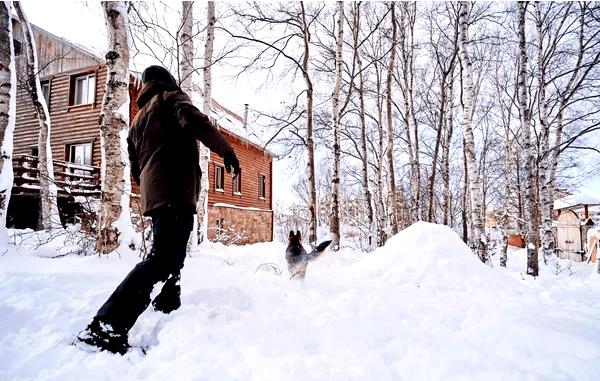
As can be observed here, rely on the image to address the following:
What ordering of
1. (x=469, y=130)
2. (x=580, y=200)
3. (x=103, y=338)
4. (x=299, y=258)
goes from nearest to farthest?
(x=103, y=338)
(x=299, y=258)
(x=469, y=130)
(x=580, y=200)

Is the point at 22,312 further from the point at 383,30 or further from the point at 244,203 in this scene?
the point at 244,203

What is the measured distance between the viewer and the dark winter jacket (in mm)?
2176

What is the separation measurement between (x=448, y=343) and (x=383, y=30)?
1354cm

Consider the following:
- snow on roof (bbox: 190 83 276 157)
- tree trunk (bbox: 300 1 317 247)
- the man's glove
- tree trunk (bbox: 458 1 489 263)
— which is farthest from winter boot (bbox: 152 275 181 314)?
snow on roof (bbox: 190 83 276 157)

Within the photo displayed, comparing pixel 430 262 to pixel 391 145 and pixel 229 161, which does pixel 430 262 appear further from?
pixel 391 145

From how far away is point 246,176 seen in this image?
20.7 m

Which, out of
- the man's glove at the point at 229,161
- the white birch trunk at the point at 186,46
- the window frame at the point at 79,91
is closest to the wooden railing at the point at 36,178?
the window frame at the point at 79,91

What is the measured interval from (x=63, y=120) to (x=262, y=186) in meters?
11.8

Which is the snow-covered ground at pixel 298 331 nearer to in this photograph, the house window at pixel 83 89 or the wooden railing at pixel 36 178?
the wooden railing at pixel 36 178

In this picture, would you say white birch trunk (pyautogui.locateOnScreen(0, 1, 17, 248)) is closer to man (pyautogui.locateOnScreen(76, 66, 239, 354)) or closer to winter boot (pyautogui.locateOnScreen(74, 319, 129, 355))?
man (pyautogui.locateOnScreen(76, 66, 239, 354))

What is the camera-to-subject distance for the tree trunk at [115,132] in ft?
15.6

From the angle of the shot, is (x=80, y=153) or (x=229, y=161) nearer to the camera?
(x=229, y=161)

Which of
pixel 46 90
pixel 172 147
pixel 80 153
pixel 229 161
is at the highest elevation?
pixel 46 90

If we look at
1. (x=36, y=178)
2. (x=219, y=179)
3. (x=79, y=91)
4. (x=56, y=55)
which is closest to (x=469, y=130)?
(x=36, y=178)
